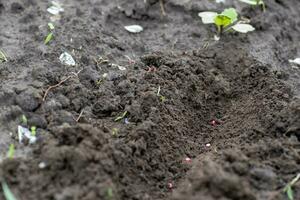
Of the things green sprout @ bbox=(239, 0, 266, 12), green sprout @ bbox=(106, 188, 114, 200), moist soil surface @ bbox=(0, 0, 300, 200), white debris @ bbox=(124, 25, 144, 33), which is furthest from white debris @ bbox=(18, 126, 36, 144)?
green sprout @ bbox=(239, 0, 266, 12)

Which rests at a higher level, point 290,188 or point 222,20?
point 222,20

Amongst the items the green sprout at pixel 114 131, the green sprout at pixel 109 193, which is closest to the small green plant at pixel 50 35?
the green sprout at pixel 114 131

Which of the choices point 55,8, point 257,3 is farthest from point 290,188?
point 55,8

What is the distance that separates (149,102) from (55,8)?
45.5 inches

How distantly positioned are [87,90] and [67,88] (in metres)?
0.11

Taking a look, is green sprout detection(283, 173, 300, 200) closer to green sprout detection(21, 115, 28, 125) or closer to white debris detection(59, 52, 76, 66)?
green sprout detection(21, 115, 28, 125)

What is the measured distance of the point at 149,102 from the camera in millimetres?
2484

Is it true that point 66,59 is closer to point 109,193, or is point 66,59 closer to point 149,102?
point 149,102

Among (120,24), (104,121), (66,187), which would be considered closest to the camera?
(66,187)

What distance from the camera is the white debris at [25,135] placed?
222 cm

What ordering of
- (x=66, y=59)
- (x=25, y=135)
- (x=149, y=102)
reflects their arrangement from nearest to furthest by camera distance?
1. (x=25, y=135)
2. (x=149, y=102)
3. (x=66, y=59)

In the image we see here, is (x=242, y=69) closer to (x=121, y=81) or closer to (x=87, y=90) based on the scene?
(x=121, y=81)

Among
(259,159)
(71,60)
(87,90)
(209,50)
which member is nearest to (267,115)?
→ (259,159)

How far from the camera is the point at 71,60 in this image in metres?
2.76
